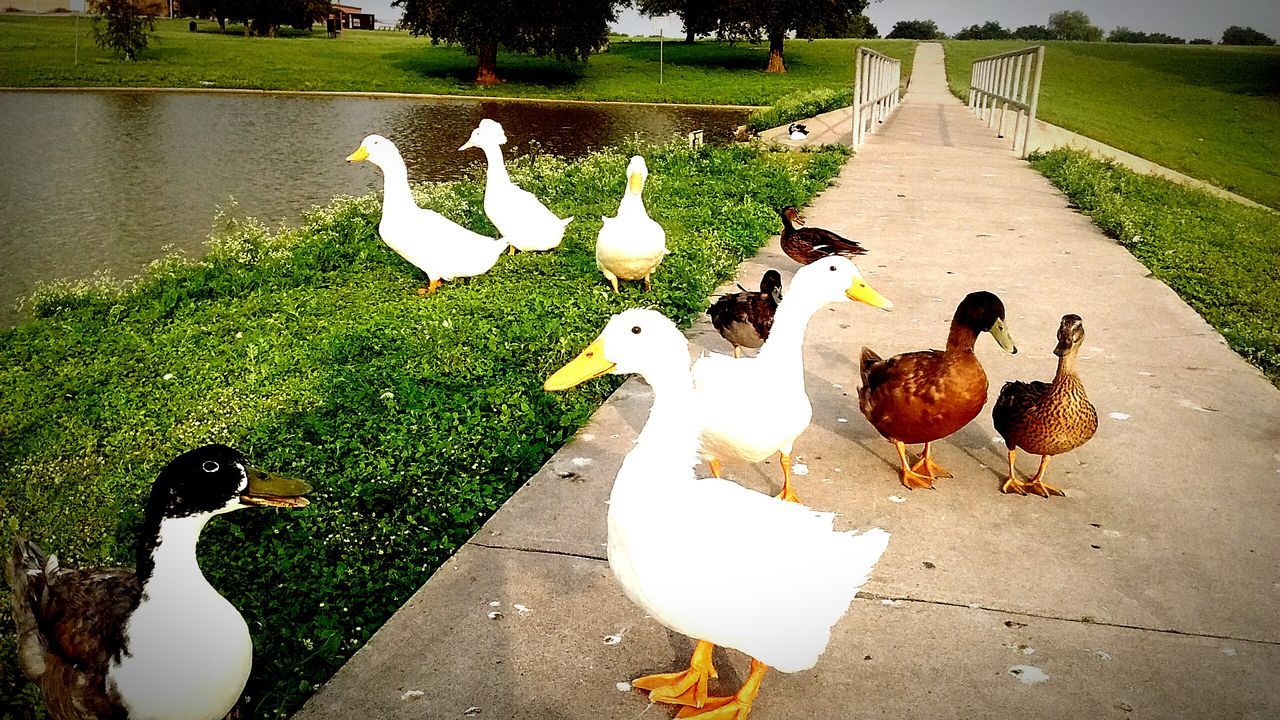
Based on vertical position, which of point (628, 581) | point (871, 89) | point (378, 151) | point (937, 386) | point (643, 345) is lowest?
point (628, 581)

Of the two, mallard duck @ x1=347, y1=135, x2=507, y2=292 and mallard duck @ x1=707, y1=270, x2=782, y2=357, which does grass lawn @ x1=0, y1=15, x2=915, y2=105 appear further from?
mallard duck @ x1=707, y1=270, x2=782, y2=357

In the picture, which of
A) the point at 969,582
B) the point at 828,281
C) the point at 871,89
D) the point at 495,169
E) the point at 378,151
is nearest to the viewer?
the point at 969,582

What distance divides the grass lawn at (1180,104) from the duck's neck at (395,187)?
13.2m

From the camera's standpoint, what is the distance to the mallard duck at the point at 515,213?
280 inches

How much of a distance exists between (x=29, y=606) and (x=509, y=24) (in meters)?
29.6

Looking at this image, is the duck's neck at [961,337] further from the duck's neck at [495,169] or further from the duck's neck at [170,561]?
the duck's neck at [495,169]

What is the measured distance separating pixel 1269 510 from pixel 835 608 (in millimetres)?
2456

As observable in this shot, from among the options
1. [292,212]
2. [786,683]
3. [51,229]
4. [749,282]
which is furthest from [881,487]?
[51,229]

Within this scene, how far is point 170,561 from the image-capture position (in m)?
2.48

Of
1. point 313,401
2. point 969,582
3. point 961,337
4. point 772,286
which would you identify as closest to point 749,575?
point 969,582

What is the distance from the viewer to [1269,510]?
12.0ft

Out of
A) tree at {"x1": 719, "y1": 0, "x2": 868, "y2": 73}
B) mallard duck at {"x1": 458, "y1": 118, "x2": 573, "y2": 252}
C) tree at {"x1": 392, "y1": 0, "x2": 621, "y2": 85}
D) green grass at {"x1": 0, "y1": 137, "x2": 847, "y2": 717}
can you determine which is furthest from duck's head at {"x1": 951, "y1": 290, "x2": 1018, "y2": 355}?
tree at {"x1": 719, "y1": 0, "x2": 868, "y2": 73}

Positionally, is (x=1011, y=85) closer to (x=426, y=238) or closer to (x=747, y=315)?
(x=426, y=238)

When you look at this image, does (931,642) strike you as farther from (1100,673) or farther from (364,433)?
(364,433)
